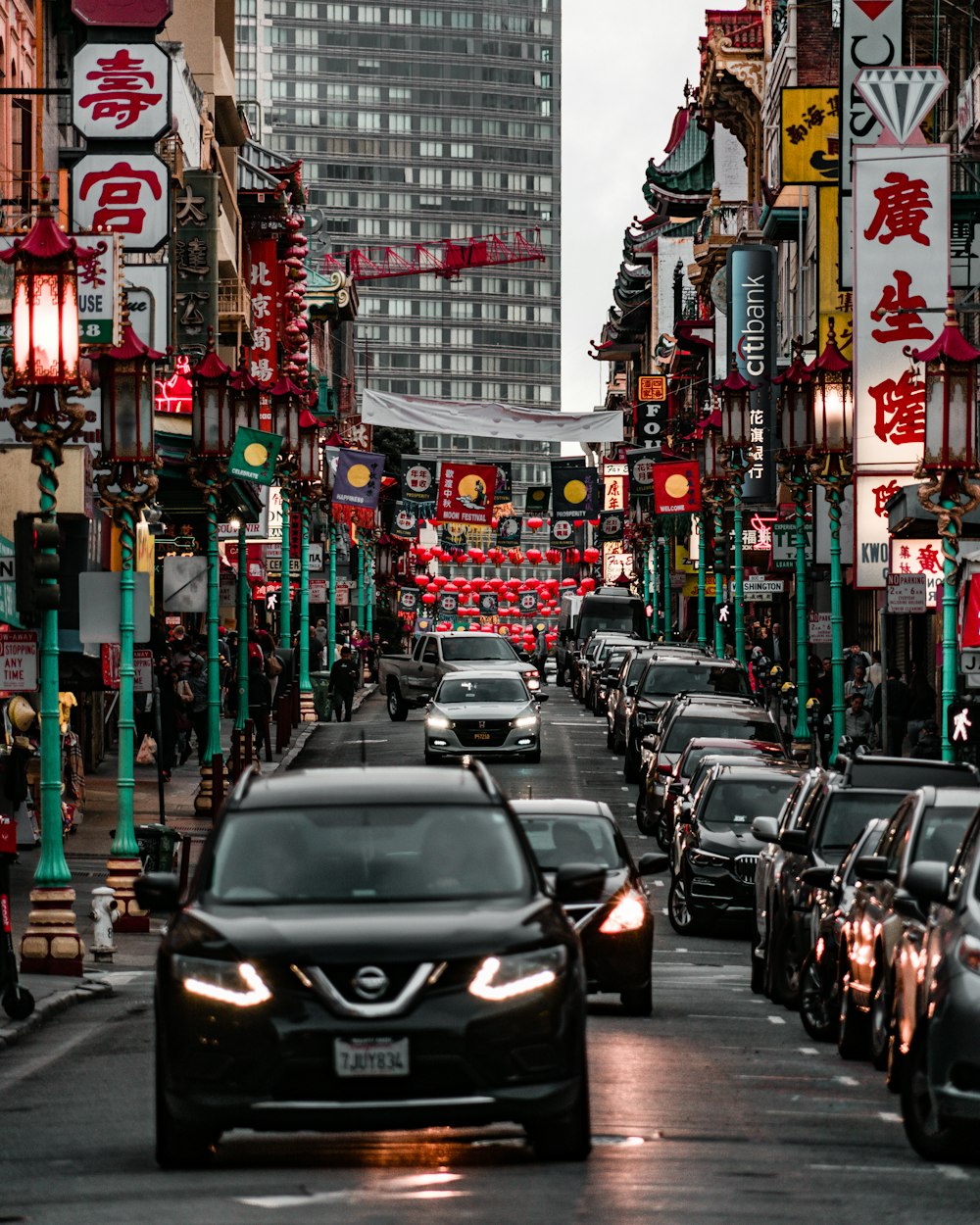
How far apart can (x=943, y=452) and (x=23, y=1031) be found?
1485 centimetres

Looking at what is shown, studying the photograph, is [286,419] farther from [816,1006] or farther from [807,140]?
[816,1006]

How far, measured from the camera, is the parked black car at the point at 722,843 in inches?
995

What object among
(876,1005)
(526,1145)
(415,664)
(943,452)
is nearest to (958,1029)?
(526,1145)

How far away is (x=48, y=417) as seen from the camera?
2092cm

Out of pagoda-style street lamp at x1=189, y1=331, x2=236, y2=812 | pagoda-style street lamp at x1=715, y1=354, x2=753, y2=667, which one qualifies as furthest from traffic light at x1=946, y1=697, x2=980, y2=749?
pagoda-style street lamp at x1=715, y1=354, x2=753, y2=667

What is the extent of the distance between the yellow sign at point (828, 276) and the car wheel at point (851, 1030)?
44.1 metres

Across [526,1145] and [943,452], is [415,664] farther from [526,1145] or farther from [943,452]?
[526,1145]

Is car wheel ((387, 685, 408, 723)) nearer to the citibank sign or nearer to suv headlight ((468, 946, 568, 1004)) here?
the citibank sign

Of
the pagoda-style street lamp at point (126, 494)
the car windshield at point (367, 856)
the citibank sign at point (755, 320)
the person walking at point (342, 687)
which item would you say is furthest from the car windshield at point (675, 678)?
the car windshield at point (367, 856)

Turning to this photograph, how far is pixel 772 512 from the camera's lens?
6800 cm

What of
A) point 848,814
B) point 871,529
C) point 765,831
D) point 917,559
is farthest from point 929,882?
point 871,529

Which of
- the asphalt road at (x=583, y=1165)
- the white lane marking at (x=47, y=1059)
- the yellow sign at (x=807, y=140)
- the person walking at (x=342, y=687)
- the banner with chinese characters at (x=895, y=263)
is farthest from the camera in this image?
the person walking at (x=342, y=687)

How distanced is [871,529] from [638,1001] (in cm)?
1830

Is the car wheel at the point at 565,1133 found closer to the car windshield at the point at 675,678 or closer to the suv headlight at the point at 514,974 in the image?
the suv headlight at the point at 514,974
